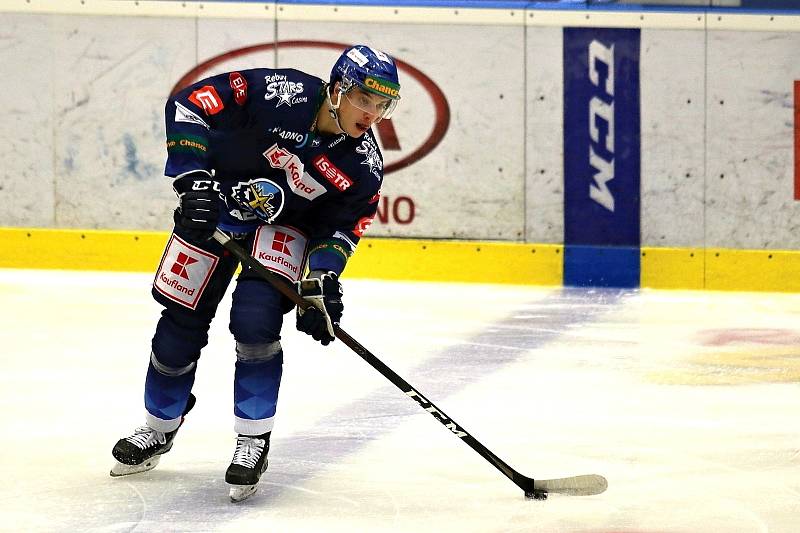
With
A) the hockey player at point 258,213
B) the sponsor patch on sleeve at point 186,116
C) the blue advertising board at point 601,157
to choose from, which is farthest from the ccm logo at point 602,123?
the sponsor patch on sleeve at point 186,116

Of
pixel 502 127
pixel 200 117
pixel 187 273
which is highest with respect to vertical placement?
pixel 502 127

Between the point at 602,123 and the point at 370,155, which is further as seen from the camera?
the point at 602,123

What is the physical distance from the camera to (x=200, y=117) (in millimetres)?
3398

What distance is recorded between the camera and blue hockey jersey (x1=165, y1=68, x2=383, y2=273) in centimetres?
345

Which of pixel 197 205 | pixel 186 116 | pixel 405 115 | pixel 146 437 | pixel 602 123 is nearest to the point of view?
pixel 197 205

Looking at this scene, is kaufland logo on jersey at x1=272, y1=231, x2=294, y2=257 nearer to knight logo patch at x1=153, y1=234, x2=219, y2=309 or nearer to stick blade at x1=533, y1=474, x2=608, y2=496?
knight logo patch at x1=153, y1=234, x2=219, y2=309

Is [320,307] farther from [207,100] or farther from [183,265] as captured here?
[207,100]

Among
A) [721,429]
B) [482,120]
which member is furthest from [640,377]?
[482,120]

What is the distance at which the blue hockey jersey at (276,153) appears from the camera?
3449 millimetres

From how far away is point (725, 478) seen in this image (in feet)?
11.8

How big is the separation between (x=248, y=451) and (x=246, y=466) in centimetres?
6

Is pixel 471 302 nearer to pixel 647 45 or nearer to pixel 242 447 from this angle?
pixel 647 45

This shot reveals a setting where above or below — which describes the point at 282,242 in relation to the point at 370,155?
below

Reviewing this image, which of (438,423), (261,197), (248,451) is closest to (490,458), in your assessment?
(248,451)
